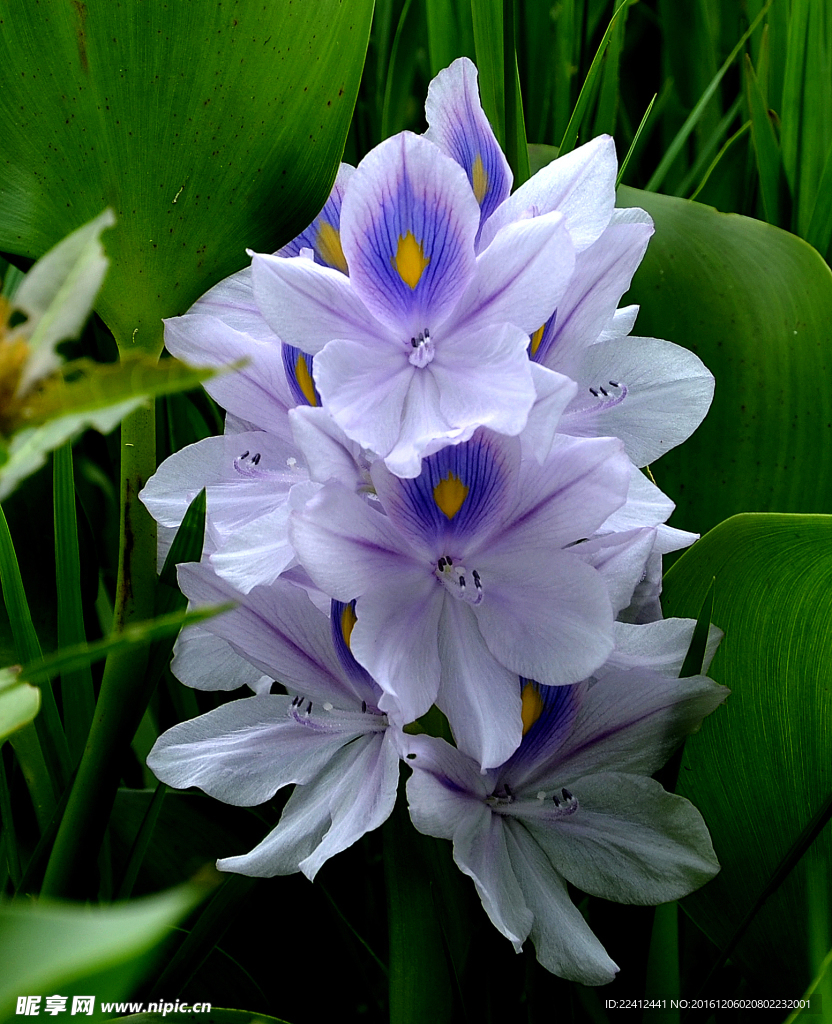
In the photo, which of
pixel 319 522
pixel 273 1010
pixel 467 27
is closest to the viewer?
pixel 319 522

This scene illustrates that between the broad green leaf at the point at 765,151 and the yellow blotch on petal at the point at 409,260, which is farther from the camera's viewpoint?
the broad green leaf at the point at 765,151

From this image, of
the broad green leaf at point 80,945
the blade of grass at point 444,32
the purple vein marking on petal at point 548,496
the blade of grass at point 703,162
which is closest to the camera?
the broad green leaf at point 80,945

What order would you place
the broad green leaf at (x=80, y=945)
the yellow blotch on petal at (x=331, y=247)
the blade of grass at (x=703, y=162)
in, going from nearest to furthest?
the broad green leaf at (x=80, y=945) → the yellow blotch on petal at (x=331, y=247) → the blade of grass at (x=703, y=162)

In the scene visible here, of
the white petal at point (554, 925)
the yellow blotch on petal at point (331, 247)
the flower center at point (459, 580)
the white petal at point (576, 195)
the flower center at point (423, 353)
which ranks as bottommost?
the white petal at point (554, 925)

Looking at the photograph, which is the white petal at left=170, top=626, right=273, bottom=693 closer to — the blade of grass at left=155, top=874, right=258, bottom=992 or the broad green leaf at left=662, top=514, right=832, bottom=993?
the blade of grass at left=155, top=874, right=258, bottom=992

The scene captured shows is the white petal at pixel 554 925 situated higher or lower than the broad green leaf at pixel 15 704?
lower

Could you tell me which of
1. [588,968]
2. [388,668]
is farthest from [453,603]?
[588,968]

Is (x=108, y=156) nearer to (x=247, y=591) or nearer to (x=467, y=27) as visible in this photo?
(x=247, y=591)

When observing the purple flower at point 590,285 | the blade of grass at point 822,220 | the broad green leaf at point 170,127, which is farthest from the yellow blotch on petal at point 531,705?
the blade of grass at point 822,220

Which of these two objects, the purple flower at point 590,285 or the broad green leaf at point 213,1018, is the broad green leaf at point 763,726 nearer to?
the purple flower at point 590,285
